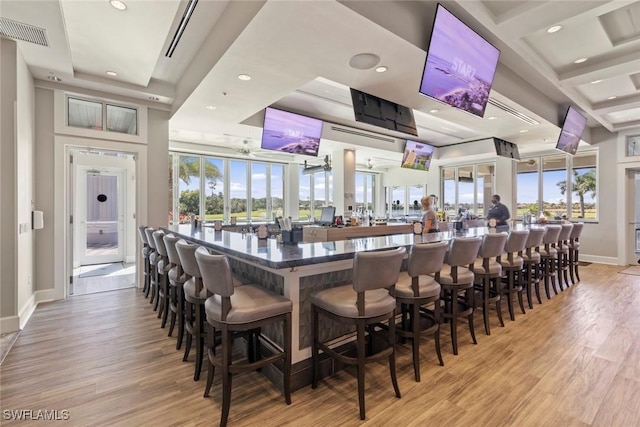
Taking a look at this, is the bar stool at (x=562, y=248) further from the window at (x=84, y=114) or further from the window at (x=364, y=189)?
the window at (x=84, y=114)

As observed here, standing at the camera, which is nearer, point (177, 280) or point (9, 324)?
point (177, 280)

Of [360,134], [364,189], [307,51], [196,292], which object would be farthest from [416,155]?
[196,292]

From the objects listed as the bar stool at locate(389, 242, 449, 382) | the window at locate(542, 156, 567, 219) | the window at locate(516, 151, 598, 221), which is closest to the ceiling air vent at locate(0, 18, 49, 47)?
the bar stool at locate(389, 242, 449, 382)

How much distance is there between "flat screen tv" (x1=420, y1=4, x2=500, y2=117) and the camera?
2713 millimetres

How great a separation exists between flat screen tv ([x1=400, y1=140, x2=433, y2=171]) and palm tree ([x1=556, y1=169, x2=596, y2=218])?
388 cm

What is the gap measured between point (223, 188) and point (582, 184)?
1002cm

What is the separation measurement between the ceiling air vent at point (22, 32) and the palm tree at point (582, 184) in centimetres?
1100

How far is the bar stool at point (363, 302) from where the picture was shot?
1.94 m

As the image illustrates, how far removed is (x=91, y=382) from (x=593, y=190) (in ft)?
35.0

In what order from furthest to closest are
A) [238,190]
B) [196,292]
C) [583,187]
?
[238,190] → [583,187] → [196,292]

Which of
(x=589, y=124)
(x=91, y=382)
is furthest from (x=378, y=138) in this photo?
(x=91, y=382)

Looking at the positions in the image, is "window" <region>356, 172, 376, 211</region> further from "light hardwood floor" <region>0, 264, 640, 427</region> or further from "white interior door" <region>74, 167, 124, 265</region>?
"light hardwood floor" <region>0, 264, 640, 427</region>

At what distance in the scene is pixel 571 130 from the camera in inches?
225

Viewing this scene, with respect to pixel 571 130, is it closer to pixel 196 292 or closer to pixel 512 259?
pixel 512 259
